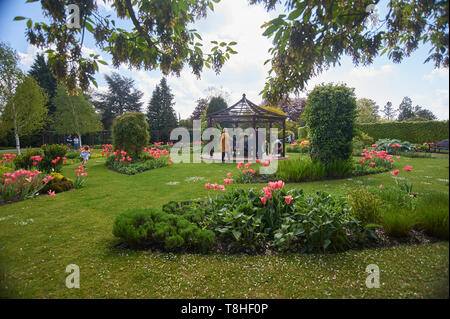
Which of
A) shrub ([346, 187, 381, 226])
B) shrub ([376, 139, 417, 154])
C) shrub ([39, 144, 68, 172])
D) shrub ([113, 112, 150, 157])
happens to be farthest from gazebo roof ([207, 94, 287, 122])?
shrub ([346, 187, 381, 226])

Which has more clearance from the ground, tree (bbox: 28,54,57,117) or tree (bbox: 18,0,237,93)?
tree (bbox: 18,0,237,93)

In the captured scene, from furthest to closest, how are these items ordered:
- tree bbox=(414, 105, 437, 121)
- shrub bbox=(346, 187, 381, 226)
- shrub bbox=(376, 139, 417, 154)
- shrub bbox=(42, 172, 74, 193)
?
shrub bbox=(376, 139, 417, 154) → shrub bbox=(42, 172, 74, 193) → shrub bbox=(346, 187, 381, 226) → tree bbox=(414, 105, 437, 121)

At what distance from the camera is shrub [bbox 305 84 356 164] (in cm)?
631

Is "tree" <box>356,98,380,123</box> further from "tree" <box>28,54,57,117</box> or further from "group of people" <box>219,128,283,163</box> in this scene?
"group of people" <box>219,128,283,163</box>

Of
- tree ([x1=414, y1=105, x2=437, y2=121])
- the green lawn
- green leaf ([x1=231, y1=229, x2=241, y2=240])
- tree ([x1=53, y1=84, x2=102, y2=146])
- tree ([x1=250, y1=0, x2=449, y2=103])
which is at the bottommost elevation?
the green lawn

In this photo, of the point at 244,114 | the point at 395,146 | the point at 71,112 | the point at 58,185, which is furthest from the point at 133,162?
the point at 395,146

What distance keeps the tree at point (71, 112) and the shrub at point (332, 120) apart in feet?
21.5

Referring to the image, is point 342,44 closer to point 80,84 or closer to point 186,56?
point 186,56

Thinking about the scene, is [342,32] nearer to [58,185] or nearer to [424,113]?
[424,113]

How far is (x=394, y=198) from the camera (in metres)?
2.85

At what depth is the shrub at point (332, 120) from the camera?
20.7ft

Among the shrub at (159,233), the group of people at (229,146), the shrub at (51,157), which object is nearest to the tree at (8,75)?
the shrub at (159,233)

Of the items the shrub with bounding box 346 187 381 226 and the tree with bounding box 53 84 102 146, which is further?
the shrub with bounding box 346 187 381 226

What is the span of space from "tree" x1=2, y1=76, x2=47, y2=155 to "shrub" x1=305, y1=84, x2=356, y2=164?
6950mm
